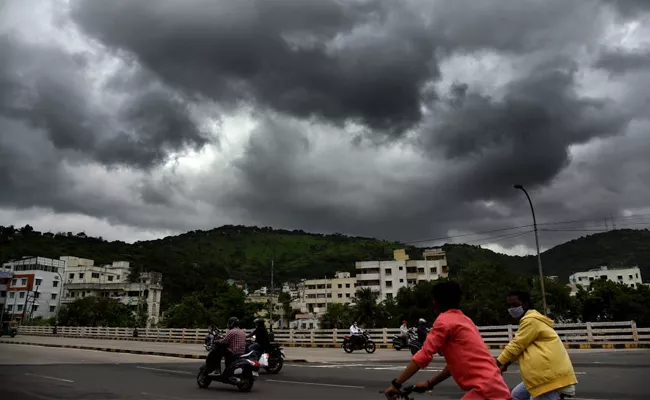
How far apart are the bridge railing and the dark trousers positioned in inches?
696

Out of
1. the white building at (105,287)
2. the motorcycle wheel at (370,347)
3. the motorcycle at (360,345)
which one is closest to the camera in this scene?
the motorcycle wheel at (370,347)

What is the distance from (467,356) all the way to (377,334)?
28.2 meters

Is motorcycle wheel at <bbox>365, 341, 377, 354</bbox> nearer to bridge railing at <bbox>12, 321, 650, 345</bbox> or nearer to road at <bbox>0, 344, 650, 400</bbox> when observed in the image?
bridge railing at <bbox>12, 321, 650, 345</bbox>

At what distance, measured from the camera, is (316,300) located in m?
112

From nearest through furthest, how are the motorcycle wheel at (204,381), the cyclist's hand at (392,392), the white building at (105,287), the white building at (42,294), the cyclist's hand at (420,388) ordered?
the cyclist's hand at (392,392) < the cyclist's hand at (420,388) < the motorcycle wheel at (204,381) < the white building at (42,294) < the white building at (105,287)

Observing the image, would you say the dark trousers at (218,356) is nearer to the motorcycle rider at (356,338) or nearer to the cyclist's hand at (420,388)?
the cyclist's hand at (420,388)

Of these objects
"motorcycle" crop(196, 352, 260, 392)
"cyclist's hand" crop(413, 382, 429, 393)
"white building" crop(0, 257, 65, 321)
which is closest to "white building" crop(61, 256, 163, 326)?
"white building" crop(0, 257, 65, 321)

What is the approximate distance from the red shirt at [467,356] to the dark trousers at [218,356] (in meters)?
8.06

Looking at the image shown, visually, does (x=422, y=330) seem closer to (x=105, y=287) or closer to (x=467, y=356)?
(x=467, y=356)

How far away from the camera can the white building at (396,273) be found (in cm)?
9962

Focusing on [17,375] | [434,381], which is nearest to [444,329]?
[434,381]

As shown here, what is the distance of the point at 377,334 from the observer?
3066 centimetres

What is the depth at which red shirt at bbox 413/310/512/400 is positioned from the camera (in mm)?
3418

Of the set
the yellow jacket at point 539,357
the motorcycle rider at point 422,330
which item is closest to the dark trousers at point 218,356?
the yellow jacket at point 539,357
